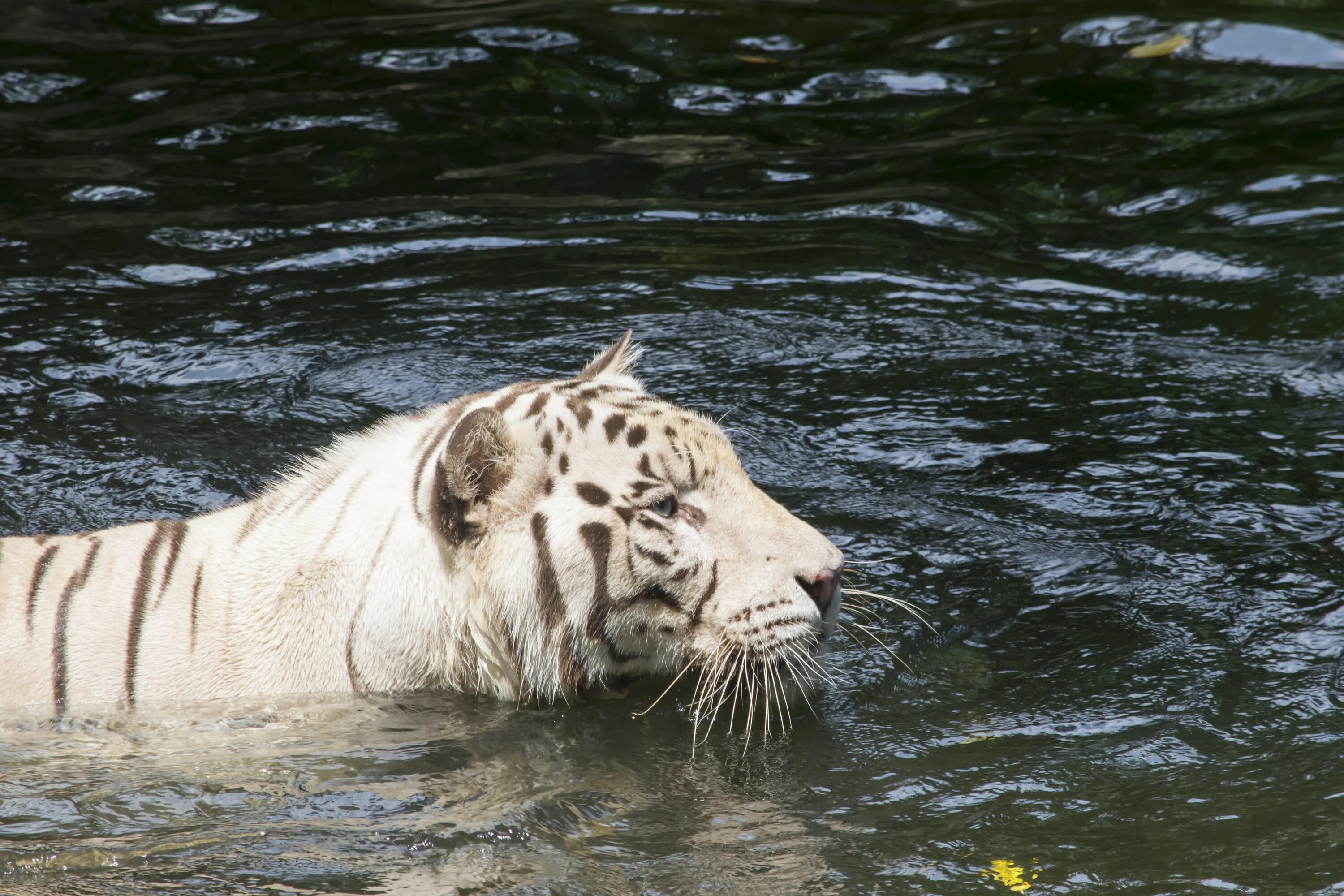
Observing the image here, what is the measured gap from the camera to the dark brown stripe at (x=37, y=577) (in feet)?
11.9

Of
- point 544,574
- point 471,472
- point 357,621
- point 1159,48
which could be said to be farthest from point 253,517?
point 1159,48

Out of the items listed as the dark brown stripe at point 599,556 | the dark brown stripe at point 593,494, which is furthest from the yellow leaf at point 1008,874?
the dark brown stripe at point 593,494

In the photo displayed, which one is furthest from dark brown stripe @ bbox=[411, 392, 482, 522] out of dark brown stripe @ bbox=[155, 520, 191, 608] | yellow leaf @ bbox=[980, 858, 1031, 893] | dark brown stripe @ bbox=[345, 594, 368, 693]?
yellow leaf @ bbox=[980, 858, 1031, 893]

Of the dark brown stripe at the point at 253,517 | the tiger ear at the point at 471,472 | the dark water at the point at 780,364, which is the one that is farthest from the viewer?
the dark brown stripe at the point at 253,517

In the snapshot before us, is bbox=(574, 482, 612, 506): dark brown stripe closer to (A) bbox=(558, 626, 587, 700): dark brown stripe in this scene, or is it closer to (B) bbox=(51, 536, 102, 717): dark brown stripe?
(A) bbox=(558, 626, 587, 700): dark brown stripe

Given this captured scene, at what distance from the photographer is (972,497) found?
194 inches

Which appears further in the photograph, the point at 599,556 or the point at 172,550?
the point at 172,550

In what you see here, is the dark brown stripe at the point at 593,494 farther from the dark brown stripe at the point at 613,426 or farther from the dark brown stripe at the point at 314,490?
the dark brown stripe at the point at 314,490

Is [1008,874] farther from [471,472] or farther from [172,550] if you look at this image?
[172,550]

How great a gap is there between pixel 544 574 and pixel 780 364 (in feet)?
8.65

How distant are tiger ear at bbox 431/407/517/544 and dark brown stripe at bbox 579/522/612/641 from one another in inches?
9.2

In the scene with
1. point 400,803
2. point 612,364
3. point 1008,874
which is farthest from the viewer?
point 612,364

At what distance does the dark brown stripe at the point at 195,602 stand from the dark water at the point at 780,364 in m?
0.20

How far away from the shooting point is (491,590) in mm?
3488
